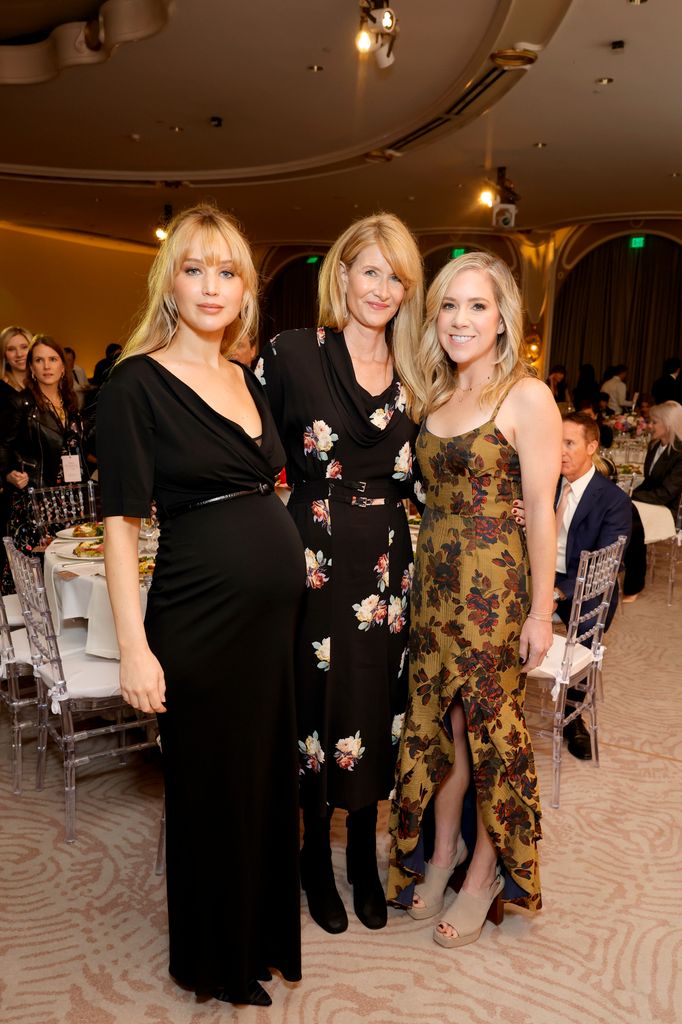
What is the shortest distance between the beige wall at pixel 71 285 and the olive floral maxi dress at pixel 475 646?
1252 centimetres

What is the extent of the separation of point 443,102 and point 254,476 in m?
6.24

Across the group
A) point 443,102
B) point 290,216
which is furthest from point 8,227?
point 443,102

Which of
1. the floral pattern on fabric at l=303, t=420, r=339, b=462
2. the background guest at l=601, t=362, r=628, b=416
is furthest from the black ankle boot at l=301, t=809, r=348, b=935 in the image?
the background guest at l=601, t=362, r=628, b=416

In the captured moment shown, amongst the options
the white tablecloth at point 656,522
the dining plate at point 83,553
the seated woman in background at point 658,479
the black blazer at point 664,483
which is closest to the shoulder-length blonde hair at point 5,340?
the dining plate at point 83,553

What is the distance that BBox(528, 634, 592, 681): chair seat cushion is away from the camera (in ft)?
10.3

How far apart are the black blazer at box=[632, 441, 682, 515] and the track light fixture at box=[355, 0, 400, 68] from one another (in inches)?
133

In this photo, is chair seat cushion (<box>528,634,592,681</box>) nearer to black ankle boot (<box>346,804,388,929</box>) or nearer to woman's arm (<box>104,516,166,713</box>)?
black ankle boot (<box>346,804,388,929</box>)

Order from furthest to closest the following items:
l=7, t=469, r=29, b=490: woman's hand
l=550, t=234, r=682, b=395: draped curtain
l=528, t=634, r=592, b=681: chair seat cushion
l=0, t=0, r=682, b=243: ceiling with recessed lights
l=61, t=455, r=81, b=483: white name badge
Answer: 1. l=550, t=234, r=682, b=395: draped curtain
2. l=0, t=0, r=682, b=243: ceiling with recessed lights
3. l=61, t=455, r=81, b=483: white name badge
4. l=7, t=469, r=29, b=490: woman's hand
5. l=528, t=634, r=592, b=681: chair seat cushion

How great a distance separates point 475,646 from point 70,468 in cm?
311

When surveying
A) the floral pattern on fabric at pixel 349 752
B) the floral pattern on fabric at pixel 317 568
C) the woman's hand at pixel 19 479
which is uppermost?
the floral pattern on fabric at pixel 317 568

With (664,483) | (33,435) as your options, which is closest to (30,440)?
(33,435)

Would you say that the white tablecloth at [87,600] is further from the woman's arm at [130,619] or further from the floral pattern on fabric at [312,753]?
the woman's arm at [130,619]

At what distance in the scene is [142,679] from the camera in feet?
5.60

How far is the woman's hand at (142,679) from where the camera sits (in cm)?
171
